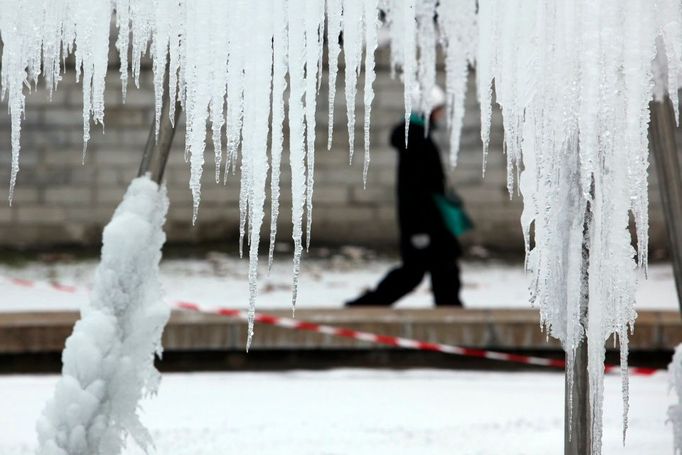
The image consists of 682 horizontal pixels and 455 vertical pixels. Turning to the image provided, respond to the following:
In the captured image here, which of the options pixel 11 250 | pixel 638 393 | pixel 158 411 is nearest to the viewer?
pixel 158 411

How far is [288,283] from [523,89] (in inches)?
288

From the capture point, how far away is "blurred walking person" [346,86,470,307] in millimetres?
6922

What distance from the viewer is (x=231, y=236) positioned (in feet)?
37.7

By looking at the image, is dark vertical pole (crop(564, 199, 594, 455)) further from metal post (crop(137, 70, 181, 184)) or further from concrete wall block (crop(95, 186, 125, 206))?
concrete wall block (crop(95, 186, 125, 206))

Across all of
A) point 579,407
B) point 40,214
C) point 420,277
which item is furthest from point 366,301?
point 40,214

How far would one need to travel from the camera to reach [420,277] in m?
7.05

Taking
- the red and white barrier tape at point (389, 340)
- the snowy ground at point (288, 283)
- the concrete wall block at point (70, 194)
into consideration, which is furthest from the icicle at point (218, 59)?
the concrete wall block at point (70, 194)

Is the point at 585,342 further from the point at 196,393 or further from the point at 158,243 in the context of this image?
the point at 196,393

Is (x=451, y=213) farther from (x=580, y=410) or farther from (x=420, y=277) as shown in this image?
(x=580, y=410)

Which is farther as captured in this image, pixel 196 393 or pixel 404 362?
pixel 404 362

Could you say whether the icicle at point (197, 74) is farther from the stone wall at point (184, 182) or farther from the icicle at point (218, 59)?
the stone wall at point (184, 182)

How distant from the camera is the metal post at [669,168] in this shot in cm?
279

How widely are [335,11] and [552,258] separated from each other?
68 cm

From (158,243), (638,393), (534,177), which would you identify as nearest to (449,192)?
(638,393)
